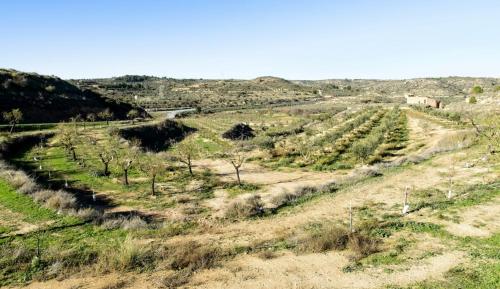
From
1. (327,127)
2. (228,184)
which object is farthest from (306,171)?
(327,127)

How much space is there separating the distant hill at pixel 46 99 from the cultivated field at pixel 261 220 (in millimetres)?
30527

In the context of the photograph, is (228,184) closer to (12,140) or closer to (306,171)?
(306,171)

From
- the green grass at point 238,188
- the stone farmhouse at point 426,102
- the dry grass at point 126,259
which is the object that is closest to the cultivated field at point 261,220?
A: the dry grass at point 126,259

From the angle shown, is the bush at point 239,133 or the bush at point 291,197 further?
the bush at point 239,133

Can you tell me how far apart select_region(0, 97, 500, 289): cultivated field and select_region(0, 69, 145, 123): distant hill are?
30.5 metres

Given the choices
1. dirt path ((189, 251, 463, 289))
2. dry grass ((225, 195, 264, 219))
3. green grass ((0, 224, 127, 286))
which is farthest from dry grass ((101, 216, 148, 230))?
dirt path ((189, 251, 463, 289))

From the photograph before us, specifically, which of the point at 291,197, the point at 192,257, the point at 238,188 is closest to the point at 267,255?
the point at 192,257

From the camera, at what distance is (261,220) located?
25875 millimetres

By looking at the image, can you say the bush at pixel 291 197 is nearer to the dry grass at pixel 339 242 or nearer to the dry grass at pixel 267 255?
the dry grass at pixel 339 242

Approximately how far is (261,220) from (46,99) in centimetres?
7753

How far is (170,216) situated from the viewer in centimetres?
2886

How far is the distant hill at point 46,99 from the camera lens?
79188mm

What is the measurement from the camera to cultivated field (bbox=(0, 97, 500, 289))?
17.2 m

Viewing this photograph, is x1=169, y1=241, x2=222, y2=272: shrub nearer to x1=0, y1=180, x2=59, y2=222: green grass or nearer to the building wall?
x1=0, y1=180, x2=59, y2=222: green grass
